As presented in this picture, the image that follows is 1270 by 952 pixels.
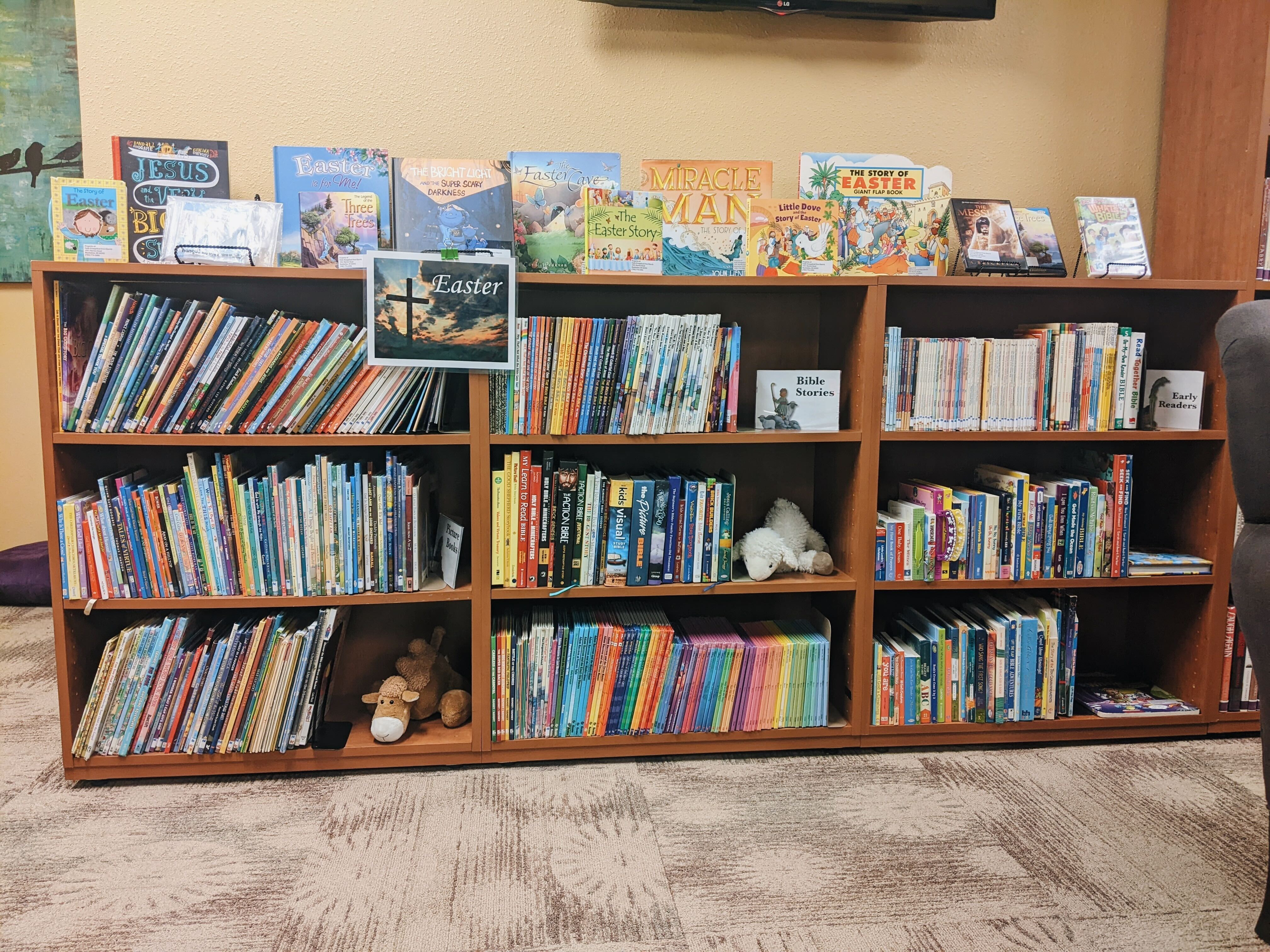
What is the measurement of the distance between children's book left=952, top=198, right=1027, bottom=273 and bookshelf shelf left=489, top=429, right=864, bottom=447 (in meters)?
0.52

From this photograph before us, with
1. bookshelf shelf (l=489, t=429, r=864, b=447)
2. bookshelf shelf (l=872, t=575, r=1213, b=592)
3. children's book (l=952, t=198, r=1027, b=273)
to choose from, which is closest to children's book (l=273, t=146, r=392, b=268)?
bookshelf shelf (l=489, t=429, r=864, b=447)

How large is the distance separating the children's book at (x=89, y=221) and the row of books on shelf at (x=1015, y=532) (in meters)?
1.80

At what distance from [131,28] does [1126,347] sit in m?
2.48

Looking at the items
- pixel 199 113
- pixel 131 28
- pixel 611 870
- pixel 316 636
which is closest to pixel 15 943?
pixel 316 636

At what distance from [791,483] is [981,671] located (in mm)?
660

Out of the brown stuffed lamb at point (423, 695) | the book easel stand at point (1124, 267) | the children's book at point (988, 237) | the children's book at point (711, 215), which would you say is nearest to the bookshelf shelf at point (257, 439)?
the brown stuffed lamb at point (423, 695)

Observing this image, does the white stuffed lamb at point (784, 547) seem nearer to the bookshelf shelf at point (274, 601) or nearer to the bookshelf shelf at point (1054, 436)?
the bookshelf shelf at point (1054, 436)

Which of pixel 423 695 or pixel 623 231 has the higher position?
pixel 623 231

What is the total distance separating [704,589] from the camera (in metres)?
1.93

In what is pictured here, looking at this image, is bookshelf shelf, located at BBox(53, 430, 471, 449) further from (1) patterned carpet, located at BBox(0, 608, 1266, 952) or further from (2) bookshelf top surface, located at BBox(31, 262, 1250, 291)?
(1) patterned carpet, located at BBox(0, 608, 1266, 952)

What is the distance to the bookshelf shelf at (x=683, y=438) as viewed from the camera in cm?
185

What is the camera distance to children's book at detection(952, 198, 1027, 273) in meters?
1.99

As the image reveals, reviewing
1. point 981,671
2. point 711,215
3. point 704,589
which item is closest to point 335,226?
point 711,215

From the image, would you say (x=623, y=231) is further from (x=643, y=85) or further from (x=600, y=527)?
(x=600, y=527)
